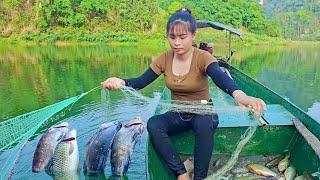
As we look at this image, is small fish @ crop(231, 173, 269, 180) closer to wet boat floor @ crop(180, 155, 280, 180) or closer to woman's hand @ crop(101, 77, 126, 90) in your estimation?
wet boat floor @ crop(180, 155, 280, 180)

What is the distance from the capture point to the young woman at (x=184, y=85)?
3.43 metres

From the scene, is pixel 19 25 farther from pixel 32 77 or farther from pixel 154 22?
pixel 32 77

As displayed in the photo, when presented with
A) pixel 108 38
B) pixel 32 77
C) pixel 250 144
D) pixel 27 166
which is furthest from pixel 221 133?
pixel 108 38

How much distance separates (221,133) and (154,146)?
0.85 metres

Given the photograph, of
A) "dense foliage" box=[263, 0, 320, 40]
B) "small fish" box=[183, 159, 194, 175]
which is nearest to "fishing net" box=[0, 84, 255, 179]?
"small fish" box=[183, 159, 194, 175]

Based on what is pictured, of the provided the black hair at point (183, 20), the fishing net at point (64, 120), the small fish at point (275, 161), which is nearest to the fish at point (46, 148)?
the fishing net at point (64, 120)

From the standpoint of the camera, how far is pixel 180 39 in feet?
11.3

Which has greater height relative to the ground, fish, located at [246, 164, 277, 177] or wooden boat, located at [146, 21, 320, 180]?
wooden boat, located at [146, 21, 320, 180]

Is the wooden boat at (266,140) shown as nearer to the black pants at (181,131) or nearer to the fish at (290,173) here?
the fish at (290,173)

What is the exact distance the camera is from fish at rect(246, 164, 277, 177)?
4.02m

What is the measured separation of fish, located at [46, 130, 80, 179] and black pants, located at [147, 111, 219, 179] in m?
1.26

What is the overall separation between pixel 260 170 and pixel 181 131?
96 cm

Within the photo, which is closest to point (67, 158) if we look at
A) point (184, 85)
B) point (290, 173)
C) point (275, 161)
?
point (184, 85)

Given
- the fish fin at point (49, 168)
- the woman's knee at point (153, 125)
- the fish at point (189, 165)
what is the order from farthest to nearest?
the fish fin at point (49, 168)
the fish at point (189, 165)
the woman's knee at point (153, 125)
